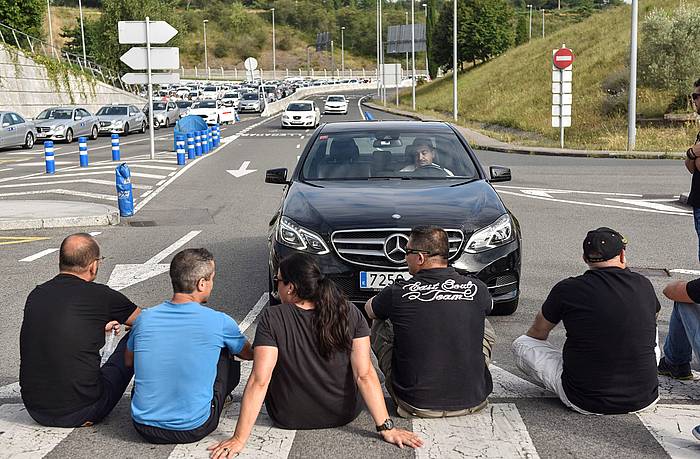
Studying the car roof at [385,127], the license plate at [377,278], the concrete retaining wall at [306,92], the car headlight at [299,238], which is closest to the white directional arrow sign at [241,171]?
the car roof at [385,127]

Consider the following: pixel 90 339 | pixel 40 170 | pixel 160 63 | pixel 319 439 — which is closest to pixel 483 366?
pixel 319 439

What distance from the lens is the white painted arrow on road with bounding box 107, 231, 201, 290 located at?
959 centimetres

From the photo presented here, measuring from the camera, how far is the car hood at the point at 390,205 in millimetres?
7152

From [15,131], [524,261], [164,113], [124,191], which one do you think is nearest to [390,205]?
[524,261]

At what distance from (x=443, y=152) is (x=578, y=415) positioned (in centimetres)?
402

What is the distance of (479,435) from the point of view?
5039 millimetres

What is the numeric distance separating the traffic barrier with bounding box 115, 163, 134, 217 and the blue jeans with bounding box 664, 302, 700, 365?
403 inches

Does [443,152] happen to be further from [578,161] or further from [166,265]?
[578,161]

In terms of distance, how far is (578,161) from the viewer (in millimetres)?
26359

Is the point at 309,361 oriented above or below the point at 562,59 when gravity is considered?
below

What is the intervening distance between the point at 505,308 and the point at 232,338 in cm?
338

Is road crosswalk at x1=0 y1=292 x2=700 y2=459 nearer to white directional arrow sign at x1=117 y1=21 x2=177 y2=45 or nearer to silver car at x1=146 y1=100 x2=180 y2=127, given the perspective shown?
white directional arrow sign at x1=117 y1=21 x2=177 y2=45

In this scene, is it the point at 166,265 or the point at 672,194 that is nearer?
the point at 166,265

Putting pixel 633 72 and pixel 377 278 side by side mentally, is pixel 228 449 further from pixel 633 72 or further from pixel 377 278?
pixel 633 72
